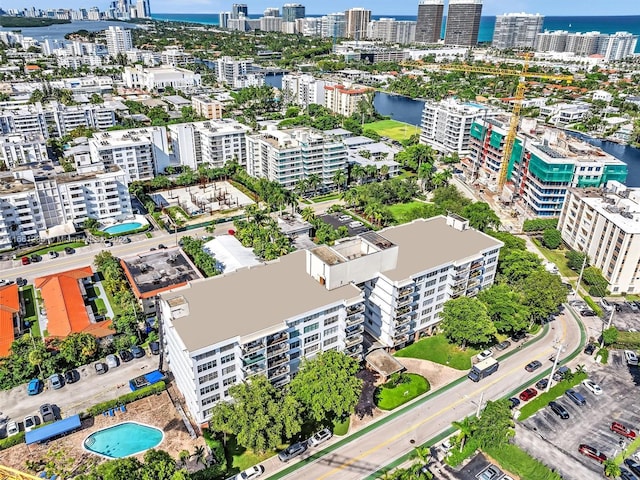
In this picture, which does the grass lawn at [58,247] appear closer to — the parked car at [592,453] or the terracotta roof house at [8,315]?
the terracotta roof house at [8,315]

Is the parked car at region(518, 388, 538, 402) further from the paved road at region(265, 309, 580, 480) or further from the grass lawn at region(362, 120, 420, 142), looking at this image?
the grass lawn at region(362, 120, 420, 142)

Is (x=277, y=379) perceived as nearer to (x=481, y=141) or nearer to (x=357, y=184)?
(x=357, y=184)

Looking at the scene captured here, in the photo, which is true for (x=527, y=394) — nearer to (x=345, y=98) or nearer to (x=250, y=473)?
(x=250, y=473)

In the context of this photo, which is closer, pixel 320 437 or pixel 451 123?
pixel 320 437

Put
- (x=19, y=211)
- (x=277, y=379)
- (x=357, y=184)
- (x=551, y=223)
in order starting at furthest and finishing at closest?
(x=357, y=184), (x=551, y=223), (x=19, y=211), (x=277, y=379)

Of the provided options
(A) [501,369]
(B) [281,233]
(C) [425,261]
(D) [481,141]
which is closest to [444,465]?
(A) [501,369]

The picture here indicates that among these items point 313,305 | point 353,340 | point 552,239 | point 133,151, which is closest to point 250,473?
point 313,305

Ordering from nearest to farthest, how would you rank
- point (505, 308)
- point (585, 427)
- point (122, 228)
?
point (585, 427) → point (505, 308) → point (122, 228)
